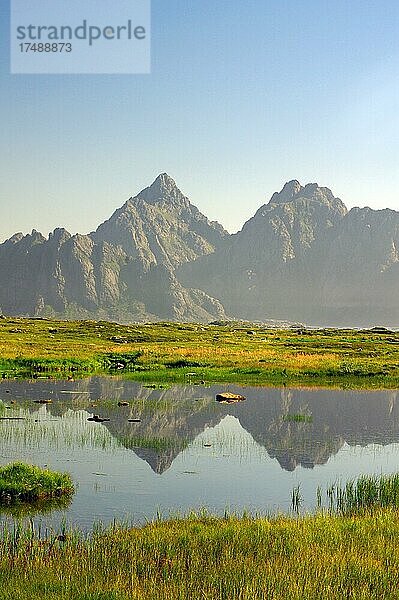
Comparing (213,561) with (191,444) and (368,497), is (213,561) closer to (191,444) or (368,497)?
(368,497)

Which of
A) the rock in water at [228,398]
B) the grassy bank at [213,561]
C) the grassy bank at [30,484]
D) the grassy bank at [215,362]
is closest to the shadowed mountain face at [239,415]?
the rock in water at [228,398]

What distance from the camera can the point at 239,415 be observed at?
167 feet

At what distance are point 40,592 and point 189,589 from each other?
3290mm

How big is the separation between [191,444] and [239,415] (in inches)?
429

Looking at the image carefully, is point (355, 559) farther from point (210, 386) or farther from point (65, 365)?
point (65, 365)

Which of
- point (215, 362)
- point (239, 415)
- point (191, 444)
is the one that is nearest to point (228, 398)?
point (239, 415)

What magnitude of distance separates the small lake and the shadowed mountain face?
9 centimetres

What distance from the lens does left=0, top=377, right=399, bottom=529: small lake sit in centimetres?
2830

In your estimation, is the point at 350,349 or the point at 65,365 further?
the point at 350,349

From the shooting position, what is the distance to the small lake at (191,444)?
28.3 metres

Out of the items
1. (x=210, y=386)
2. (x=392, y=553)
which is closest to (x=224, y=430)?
(x=210, y=386)

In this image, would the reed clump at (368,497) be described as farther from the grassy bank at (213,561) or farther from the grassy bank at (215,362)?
the grassy bank at (215,362)

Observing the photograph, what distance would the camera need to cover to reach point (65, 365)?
80.4 metres

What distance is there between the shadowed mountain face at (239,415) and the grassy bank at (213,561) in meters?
13.0
